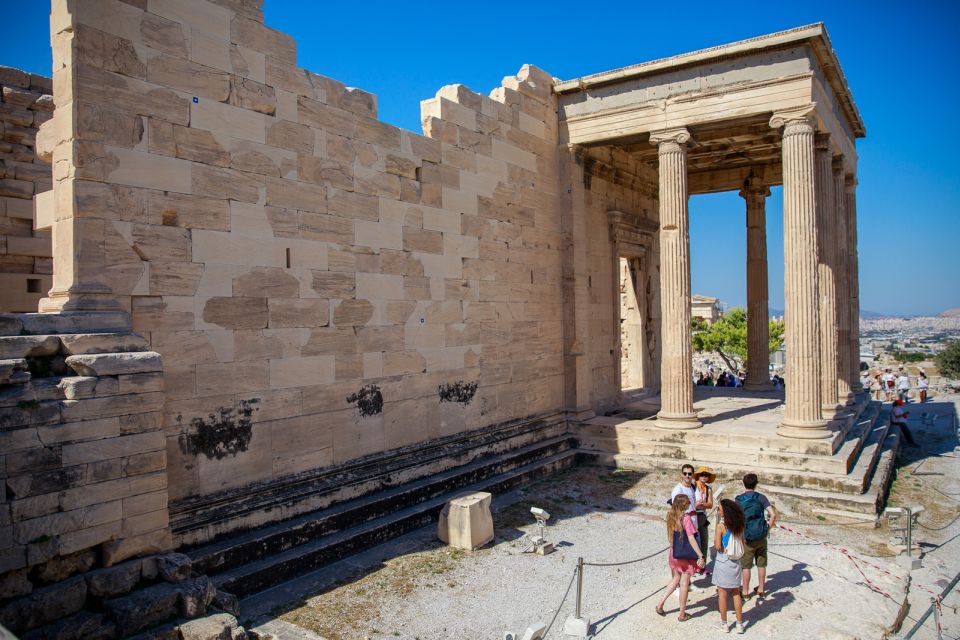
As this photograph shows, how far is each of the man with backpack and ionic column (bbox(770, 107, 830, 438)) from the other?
525cm

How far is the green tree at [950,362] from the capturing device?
37862mm

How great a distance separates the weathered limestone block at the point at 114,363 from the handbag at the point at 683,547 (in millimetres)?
5149

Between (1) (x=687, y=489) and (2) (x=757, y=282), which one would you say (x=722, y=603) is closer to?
(1) (x=687, y=489)

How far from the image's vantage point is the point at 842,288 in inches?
613

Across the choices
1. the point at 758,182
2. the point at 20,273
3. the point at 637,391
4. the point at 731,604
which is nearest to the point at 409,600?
the point at 731,604

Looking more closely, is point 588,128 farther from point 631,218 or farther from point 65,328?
point 65,328

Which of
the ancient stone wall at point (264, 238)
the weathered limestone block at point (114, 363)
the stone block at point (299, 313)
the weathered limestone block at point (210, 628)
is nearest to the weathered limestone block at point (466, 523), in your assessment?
the ancient stone wall at point (264, 238)

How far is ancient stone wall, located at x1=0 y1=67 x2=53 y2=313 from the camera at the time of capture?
9828 millimetres

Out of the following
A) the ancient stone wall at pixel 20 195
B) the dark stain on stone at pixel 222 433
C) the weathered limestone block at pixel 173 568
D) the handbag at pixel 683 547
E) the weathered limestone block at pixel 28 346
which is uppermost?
the ancient stone wall at pixel 20 195

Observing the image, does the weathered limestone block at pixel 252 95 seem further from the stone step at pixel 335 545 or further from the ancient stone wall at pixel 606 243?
the ancient stone wall at pixel 606 243

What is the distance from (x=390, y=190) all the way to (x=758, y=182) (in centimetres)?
1178

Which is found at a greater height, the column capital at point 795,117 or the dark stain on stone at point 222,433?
the column capital at point 795,117

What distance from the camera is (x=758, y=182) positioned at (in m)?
17.8

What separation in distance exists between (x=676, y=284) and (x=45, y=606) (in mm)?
10554
